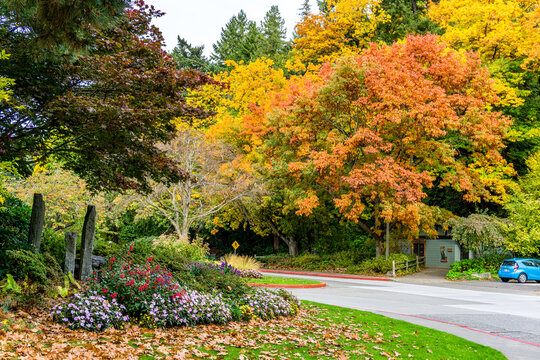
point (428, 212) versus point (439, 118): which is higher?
point (439, 118)

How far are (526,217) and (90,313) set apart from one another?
2652 centimetres

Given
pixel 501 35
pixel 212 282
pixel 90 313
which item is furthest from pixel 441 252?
pixel 90 313

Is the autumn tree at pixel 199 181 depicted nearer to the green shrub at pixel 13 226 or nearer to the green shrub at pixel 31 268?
A: the green shrub at pixel 13 226

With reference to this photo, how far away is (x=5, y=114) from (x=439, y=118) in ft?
70.3

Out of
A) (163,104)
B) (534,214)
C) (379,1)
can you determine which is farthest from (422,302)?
(379,1)

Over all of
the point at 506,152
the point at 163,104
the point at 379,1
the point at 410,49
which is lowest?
A: the point at 163,104

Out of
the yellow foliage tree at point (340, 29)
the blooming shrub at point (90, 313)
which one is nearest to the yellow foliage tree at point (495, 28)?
the yellow foliage tree at point (340, 29)

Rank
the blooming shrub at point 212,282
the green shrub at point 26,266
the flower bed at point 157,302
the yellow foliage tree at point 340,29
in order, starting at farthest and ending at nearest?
the yellow foliage tree at point 340,29
the blooming shrub at point 212,282
the green shrub at point 26,266
the flower bed at point 157,302

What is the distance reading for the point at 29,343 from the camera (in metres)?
5.98

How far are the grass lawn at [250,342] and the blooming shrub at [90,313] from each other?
210 millimetres

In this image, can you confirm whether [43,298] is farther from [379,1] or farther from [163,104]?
[379,1]

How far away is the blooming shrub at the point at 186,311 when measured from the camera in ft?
26.9

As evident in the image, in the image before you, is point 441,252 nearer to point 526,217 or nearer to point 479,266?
point 479,266

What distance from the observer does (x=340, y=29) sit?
1528 inches
